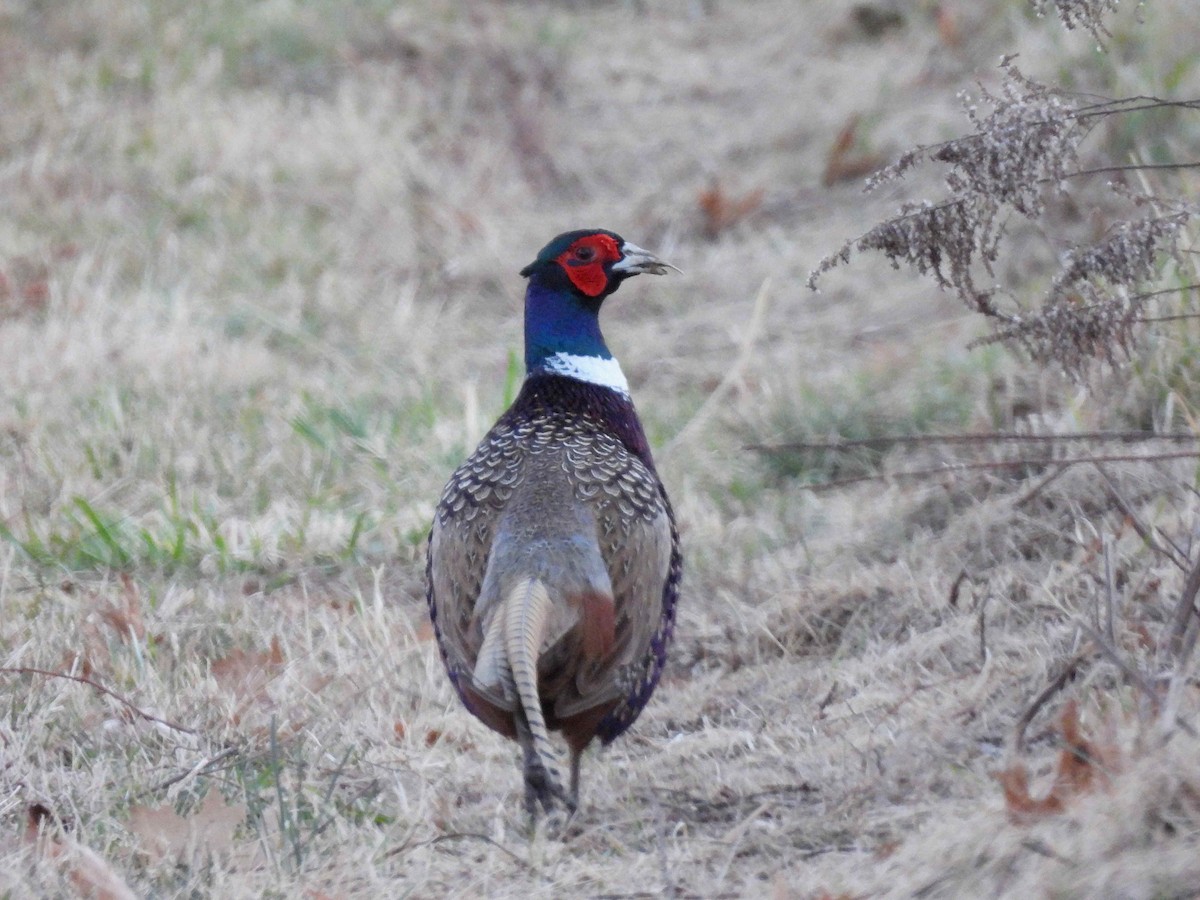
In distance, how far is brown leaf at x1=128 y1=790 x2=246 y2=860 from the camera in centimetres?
288

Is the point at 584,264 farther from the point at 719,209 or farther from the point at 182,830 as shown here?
the point at 719,209

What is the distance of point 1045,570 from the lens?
13.2 feet

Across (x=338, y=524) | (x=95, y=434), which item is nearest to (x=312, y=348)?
(x=95, y=434)

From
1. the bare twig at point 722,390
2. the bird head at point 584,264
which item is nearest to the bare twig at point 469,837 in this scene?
the bird head at point 584,264

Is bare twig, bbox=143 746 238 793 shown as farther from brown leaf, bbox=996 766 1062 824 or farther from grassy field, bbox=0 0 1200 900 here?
brown leaf, bbox=996 766 1062 824

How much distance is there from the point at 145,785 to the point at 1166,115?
4.77 metres

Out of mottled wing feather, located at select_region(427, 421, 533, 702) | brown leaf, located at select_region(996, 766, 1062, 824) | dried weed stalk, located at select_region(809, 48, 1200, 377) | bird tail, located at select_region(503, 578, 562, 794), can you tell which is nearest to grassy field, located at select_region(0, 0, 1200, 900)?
brown leaf, located at select_region(996, 766, 1062, 824)

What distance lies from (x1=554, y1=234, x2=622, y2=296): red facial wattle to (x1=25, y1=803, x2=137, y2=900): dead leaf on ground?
167 cm

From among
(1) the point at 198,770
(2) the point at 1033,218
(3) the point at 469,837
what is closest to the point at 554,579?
(3) the point at 469,837

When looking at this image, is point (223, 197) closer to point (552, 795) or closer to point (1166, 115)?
point (1166, 115)

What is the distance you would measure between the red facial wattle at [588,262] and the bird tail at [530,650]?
1.04 m

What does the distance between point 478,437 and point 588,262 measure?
1.30 meters

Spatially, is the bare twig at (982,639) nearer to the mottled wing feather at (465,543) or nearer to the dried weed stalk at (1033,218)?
the dried weed stalk at (1033,218)

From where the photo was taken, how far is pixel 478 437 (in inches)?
205
